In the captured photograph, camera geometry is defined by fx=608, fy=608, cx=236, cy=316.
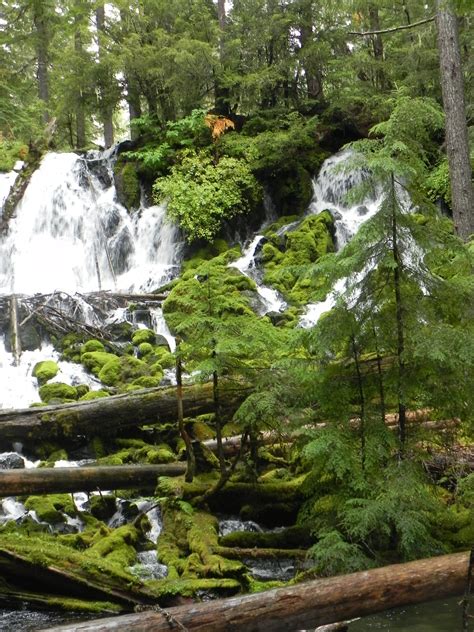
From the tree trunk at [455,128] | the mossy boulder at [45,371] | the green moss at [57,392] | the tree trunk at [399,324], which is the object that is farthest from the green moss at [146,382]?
the tree trunk at [399,324]

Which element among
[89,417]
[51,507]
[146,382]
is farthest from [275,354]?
[146,382]

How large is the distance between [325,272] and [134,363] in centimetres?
741

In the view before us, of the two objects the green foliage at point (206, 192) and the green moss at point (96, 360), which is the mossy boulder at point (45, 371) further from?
the green foliage at point (206, 192)

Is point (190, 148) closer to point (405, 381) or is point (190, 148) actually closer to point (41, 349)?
point (41, 349)

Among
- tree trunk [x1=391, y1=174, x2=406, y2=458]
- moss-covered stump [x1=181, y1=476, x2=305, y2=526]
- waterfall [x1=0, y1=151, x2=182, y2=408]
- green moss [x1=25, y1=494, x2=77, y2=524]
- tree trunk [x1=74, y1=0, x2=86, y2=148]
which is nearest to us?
tree trunk [x1=391, y1=174, x2=406, y2=458]

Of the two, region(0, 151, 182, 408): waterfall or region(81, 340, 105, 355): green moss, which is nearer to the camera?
region(81, 340, 105, 355): green moss

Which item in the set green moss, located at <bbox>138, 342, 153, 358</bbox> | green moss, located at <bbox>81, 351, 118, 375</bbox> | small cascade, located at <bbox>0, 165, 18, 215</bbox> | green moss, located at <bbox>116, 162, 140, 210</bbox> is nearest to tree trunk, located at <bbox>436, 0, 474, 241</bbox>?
green moss, located at <bbox>138, 342, 153, 358</bbox>

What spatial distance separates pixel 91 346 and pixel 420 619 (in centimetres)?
986

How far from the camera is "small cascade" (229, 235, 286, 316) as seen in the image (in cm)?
1451

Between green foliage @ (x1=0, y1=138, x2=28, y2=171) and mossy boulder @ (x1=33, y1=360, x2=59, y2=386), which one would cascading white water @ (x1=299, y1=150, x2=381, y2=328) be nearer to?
mossy boulder @ (x1=33, y1=360, x2=59, y2=386)

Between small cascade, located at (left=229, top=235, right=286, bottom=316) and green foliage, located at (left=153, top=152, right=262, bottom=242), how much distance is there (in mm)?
1294

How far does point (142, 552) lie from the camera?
6.20 meters

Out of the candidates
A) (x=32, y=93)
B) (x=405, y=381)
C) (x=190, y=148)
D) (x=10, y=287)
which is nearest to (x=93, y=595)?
(x=405, y=381)

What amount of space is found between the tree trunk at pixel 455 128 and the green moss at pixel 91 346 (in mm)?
7544
